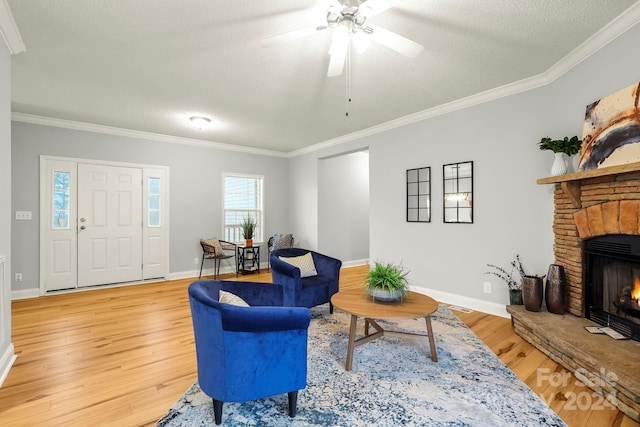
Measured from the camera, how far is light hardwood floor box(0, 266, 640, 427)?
1860mm

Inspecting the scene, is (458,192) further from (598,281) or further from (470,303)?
(598,281)

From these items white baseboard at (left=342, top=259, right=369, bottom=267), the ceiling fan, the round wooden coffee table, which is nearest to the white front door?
white baseboard at (left=342, top=259, right=369, bottom=267)

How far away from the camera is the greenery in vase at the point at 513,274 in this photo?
3.29 m

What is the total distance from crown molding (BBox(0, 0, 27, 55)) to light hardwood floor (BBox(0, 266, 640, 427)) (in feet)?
8.43

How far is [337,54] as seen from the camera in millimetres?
A: 2143

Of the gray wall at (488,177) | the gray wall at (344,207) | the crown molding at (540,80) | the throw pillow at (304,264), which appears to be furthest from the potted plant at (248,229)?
the crown molding at (540,80)

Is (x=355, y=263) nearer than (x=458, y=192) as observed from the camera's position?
No

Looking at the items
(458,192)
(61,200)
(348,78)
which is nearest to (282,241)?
(458,192)

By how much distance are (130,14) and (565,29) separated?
3258 millimetres

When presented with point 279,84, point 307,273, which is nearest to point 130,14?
point 279,84

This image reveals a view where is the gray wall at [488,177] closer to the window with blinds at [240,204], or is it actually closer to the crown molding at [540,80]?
the crown molding at [540,80]

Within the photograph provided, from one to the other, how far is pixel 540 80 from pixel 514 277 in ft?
6.91

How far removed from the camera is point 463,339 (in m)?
2.86

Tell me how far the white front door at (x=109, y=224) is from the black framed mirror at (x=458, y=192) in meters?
4.92
